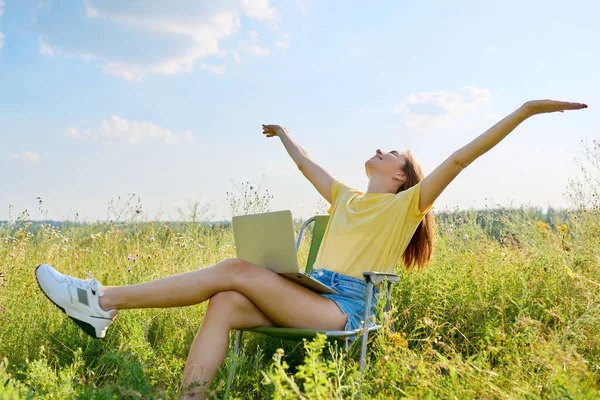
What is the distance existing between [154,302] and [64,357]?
1062 mm

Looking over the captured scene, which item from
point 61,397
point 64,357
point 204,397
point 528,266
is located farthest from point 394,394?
point 64,357

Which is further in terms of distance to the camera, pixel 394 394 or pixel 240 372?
pixel 240 372

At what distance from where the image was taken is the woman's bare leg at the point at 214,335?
114 inches

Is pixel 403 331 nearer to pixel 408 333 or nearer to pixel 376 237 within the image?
pixel 408 333

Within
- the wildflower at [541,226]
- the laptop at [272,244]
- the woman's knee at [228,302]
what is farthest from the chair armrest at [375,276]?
the wildflower at [541,226]

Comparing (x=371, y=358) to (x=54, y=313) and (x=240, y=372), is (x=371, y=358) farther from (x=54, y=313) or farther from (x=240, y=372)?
(x=54, y=313)

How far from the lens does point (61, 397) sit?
8.99ft

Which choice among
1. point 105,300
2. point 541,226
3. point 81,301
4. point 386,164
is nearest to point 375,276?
point 386,164

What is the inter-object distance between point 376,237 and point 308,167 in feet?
2.76

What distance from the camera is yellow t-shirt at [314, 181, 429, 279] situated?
11.5 ft

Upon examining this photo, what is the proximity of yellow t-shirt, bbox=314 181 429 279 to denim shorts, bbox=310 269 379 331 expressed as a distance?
1.7 inches

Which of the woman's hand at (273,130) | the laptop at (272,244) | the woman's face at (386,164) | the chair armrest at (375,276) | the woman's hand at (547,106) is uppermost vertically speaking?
the woman's hand at (273,130)

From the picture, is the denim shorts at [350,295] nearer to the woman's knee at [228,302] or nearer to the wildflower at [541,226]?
the woman's knee at [228,302]

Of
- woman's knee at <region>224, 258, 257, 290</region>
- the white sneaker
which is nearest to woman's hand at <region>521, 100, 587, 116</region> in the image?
woman's knee at <region>224, 258, 257, 290</region>
